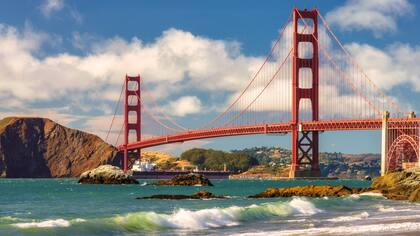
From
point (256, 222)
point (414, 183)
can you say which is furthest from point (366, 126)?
point (256, 222)

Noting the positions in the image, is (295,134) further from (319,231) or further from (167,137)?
(319,231)

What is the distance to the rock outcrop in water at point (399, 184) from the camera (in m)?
55.7

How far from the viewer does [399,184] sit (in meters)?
60.7

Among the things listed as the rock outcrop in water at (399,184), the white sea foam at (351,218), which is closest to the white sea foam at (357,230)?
the white sea foam at (351,218)

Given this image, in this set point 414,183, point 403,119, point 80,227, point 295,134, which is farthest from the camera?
point 295,134

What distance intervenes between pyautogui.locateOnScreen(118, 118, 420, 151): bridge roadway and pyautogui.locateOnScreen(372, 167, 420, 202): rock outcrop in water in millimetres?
33606

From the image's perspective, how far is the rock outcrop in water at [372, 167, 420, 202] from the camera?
5567cm

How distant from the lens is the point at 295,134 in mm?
109812

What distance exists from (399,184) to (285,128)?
50.5 metres

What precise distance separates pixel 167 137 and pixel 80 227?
95882 millimetres

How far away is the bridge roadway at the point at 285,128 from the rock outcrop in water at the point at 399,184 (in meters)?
33.6

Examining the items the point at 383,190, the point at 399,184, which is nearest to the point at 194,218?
the point at 383,190

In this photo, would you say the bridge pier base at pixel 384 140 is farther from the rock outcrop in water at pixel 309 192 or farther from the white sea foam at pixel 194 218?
the white sea foam at pixel 194 218

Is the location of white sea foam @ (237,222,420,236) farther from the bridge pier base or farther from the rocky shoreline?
the bridge pier base
